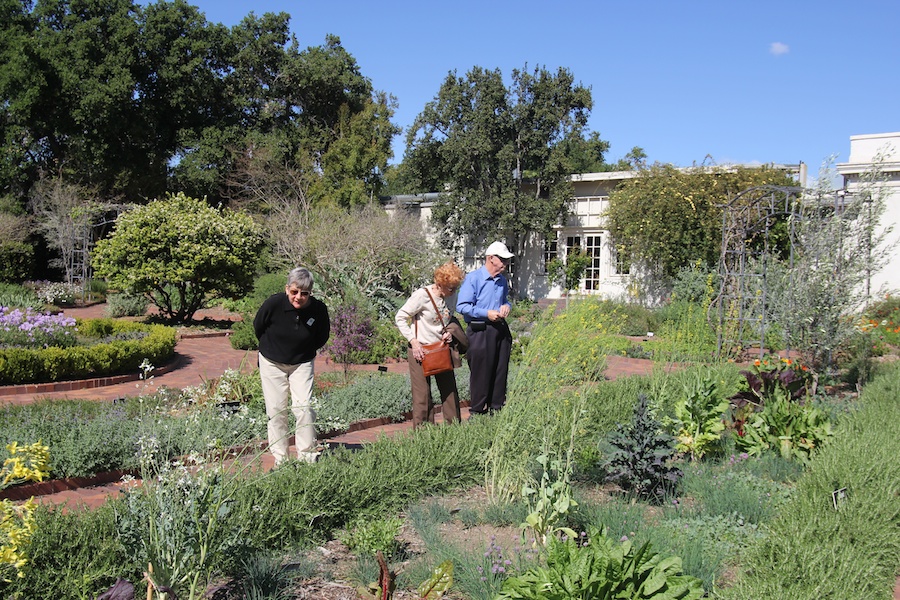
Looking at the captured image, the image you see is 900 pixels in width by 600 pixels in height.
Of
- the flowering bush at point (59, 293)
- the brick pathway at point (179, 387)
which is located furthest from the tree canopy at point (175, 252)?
the flowering bush at point (59, 293)

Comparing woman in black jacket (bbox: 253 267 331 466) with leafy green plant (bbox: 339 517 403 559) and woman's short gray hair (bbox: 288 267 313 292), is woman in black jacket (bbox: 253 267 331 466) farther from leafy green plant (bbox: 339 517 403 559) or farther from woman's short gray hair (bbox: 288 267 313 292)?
leafy green plant (bbox: 339 517 403 559)

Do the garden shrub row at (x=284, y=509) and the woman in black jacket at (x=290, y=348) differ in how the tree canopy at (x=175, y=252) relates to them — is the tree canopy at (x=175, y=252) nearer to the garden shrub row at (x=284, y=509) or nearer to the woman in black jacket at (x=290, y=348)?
the woman in black jacket at (x=290, y=348)

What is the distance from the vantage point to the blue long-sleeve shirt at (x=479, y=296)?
6.05 meters

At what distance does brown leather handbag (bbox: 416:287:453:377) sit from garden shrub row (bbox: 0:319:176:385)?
374cm

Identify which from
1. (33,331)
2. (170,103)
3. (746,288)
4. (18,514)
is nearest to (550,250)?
(746,288)

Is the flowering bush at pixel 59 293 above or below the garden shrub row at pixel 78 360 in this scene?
above

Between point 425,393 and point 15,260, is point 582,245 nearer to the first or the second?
point 15,260

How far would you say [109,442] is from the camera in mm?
5074

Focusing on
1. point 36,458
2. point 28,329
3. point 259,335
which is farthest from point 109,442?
point 28,329

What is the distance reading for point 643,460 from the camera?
177 inches

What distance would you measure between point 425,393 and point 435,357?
335 mm

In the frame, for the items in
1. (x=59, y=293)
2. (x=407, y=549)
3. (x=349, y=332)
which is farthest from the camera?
(x=59, y=293)

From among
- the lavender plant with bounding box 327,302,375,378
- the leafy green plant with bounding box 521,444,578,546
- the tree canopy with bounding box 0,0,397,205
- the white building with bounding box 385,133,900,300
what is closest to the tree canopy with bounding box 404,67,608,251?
the white building with bounding box 385,133,900,300

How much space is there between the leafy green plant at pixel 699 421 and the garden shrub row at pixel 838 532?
70 centimetres
